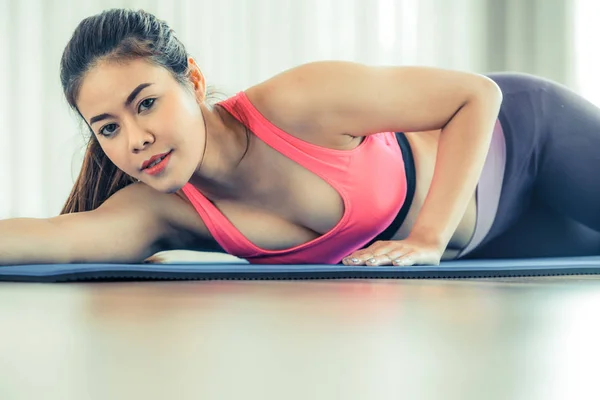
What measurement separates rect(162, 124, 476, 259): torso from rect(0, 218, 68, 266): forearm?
10.4 inches

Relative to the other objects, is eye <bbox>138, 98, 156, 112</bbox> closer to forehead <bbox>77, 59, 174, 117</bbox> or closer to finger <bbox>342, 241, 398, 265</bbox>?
forehead <bbox>77, 59, 174, 117</bbox>

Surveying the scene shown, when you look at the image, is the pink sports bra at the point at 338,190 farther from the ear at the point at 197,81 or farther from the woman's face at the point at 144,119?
the woman's face at the point at 144,119

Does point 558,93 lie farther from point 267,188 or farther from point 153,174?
point 153,174

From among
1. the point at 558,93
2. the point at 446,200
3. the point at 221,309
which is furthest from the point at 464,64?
the point at 221,309

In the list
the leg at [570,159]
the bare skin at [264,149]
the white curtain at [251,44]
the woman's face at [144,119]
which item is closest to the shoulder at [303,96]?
the bare skin at [264,149]

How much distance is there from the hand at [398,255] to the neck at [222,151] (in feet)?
1.02

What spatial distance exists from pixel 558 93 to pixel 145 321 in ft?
4.87

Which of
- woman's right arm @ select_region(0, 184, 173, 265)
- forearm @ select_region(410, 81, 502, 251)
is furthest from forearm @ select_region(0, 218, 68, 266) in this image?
forearm @ select_region(410, 81, 502, 251)

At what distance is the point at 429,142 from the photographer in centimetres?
175

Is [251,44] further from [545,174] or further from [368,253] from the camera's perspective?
[368,253]

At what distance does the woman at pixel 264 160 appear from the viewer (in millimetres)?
1396

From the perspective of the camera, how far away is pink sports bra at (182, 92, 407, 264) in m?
1.52

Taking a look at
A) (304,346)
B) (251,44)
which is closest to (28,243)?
(304,346)

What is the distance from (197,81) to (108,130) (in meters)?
0.23
